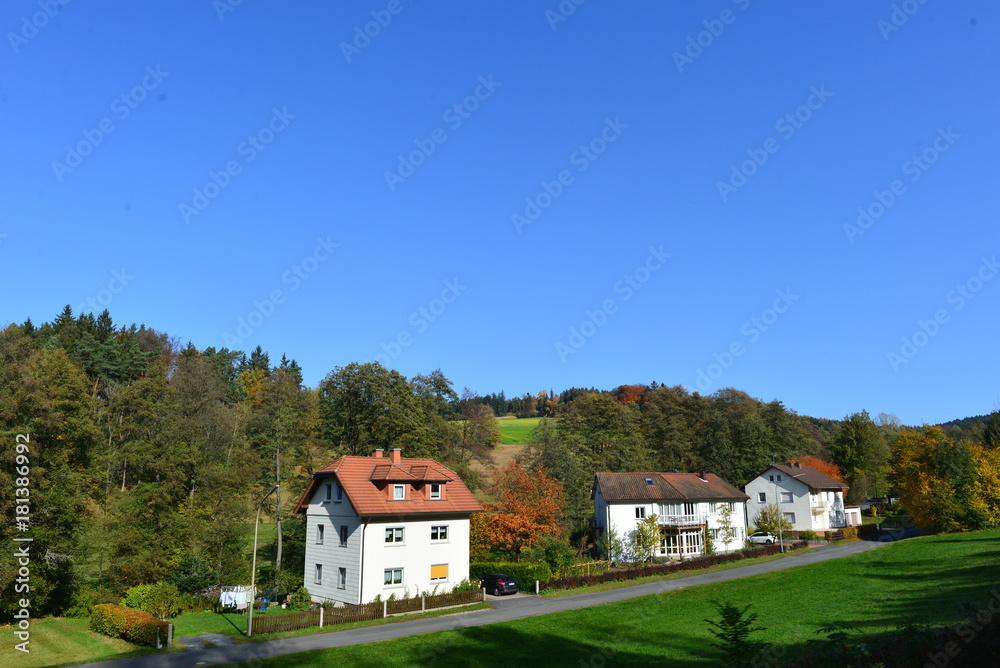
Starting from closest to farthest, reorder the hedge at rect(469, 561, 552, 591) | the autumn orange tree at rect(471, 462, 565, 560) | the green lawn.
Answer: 1. the hedge at rect(469, 561, 552, 591)
2. the autumn orange tree at rect(471, 462, 565, 560)
3. the green lawn

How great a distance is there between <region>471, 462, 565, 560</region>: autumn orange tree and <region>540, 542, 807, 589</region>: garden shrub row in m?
6.05

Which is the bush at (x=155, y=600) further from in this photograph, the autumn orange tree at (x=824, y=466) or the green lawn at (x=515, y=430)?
the green lawn at (x=515, y=430)

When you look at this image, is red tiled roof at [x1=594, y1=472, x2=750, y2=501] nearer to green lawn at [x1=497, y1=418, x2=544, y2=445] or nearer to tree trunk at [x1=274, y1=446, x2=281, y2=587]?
tree trunk at [x1=274, y1=446, x2=281, y2=587]

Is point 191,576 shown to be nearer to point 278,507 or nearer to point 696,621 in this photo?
point 278,507

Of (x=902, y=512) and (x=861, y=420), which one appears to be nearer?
(x=902, y=512)

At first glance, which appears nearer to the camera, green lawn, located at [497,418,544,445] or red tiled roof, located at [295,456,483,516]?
red tiled roof, located at [295,456,483,516]

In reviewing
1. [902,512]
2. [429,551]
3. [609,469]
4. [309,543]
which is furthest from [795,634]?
[902,512]

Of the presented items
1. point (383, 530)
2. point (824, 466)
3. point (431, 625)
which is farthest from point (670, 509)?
point (824, 466)

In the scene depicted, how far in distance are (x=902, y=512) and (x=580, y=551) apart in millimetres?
61653

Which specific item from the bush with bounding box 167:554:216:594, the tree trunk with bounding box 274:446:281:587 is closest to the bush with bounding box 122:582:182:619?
the bush with bounding box 167:554:216:594

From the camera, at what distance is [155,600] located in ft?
131

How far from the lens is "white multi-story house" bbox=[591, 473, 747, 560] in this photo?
199 ft

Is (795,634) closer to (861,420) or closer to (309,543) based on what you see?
(309,543)

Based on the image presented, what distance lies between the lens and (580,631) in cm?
2914
